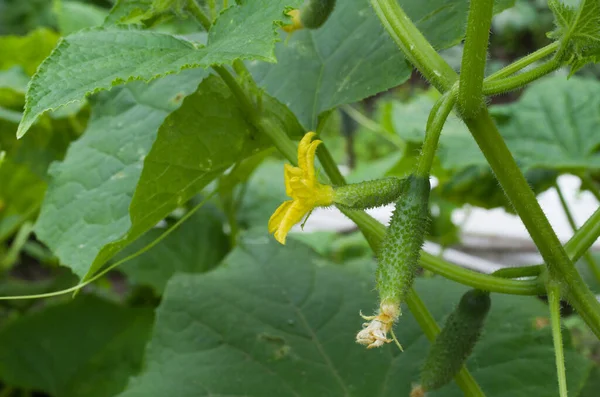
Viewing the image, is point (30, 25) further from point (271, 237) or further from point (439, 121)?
point (439, 121)

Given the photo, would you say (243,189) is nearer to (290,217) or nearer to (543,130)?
(543,130)

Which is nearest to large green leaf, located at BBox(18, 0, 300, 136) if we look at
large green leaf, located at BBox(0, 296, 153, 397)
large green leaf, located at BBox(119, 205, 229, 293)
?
large green leaf, located at BBox(119, 205, 229, 293)

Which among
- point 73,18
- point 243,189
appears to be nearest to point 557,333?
point 243,189

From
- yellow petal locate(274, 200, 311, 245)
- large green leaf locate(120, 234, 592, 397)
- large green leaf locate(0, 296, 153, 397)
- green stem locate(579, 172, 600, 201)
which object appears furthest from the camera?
large green leaf locate(0, 296, 153, 397)

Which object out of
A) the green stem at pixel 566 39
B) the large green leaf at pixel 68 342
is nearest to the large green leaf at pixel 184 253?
the large green leaf at pixel 68 342

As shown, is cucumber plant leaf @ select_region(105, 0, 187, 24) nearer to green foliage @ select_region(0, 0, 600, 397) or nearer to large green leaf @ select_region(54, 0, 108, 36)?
green foliage @ select_region(0, 0, 600, 397)

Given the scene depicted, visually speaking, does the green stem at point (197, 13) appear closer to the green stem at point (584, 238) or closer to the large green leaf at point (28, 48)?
the green stem at point (584, 238)

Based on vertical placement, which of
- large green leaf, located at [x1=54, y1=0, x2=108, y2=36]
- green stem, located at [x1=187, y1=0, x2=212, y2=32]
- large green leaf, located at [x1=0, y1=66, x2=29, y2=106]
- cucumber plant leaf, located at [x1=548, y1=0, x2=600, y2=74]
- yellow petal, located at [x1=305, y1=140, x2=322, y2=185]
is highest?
large green leaf, located at [x1=54, y1=0, x2=108, y2=36]
